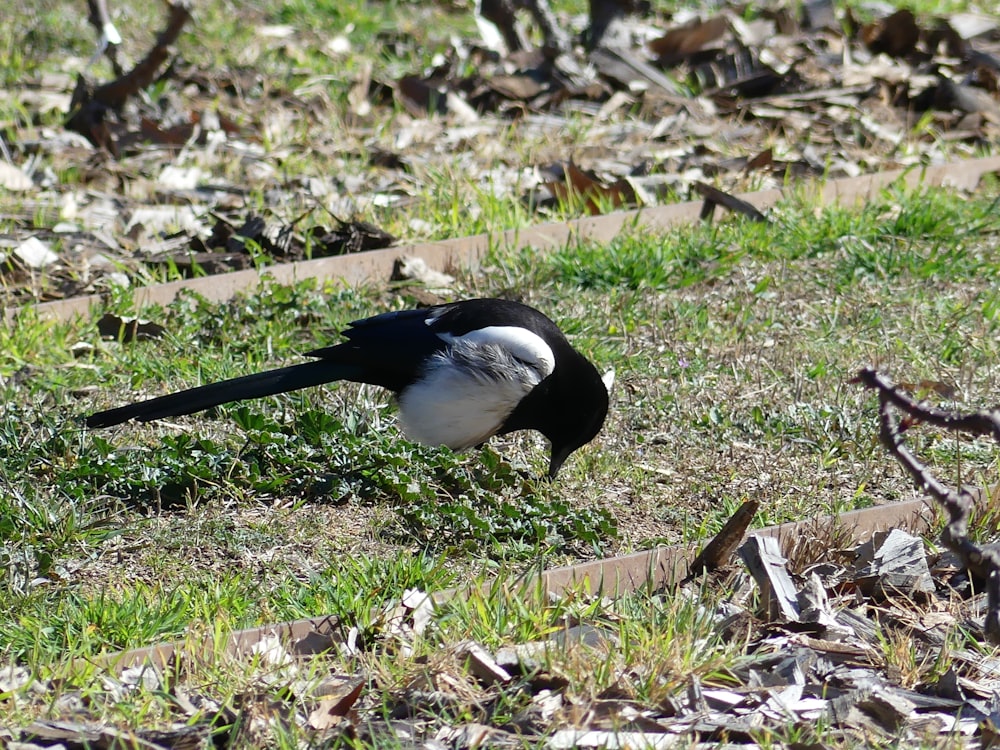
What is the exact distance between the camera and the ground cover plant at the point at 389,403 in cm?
277

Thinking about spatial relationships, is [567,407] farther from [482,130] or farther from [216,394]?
[482,130]

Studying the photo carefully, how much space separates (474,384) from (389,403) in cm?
46

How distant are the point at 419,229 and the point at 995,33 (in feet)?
17.4

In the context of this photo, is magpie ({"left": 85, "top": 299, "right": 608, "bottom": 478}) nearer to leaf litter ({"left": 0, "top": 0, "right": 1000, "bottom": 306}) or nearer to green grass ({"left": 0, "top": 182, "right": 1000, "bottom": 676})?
green grass ({"left": 0, "top": 182, "right": 1000, "bottom": 676})

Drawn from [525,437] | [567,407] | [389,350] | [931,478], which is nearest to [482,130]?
[525,437]

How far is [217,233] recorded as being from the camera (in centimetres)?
568

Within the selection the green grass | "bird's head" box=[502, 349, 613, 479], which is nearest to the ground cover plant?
the green grass

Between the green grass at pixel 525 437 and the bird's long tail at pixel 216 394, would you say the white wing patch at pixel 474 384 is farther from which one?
the bird's long tail at pixel 216 394

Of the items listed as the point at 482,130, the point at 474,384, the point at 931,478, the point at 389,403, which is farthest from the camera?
the point at 482,130

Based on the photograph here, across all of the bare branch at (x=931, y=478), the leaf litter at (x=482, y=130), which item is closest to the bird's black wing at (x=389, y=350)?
the leaf litter at (x=482, y=130)

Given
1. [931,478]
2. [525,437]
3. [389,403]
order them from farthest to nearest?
[525,437] → [389,403] → [931,478]

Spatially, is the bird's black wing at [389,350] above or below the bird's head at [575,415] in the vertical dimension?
above

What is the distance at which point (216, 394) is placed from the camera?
4.02 meters

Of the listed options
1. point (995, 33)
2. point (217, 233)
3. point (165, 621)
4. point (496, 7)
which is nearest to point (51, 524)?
point (165, 621)
